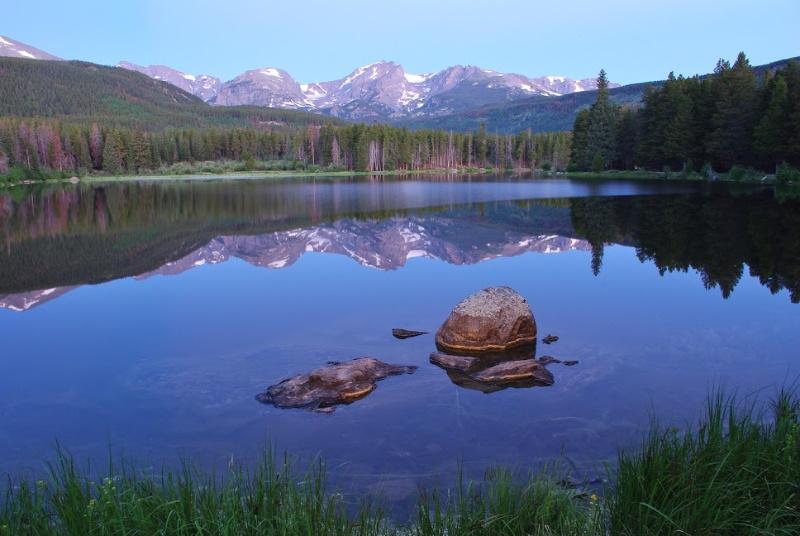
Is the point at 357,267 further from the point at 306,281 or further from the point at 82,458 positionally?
the point at 82,458

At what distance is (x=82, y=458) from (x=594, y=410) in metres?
8.51

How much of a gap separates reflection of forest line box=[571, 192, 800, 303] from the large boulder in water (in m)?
8.92

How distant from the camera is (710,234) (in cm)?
2997

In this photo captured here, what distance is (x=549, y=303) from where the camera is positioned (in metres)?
19.1

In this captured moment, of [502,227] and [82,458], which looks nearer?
[82,458]

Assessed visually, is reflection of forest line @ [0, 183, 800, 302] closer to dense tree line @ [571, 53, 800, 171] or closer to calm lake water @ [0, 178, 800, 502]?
calm lake water @ [0, 178, 800, 502]

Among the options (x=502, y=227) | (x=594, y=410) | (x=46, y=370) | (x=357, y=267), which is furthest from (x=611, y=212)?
(x=46, y=370)

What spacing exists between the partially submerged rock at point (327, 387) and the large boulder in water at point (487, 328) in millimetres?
2288

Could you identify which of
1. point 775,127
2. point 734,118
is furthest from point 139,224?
point 734,118

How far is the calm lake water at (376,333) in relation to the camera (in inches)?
396

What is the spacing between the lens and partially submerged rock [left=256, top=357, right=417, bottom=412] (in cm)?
1150

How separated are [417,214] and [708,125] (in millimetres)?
46594

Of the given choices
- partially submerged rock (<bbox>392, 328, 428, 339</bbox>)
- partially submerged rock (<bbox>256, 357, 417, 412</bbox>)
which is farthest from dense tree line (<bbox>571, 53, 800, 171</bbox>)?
partially submerged rock (<bbox>256, 357, 417, 412</bbox>)

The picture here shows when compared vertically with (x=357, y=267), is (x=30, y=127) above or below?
above
